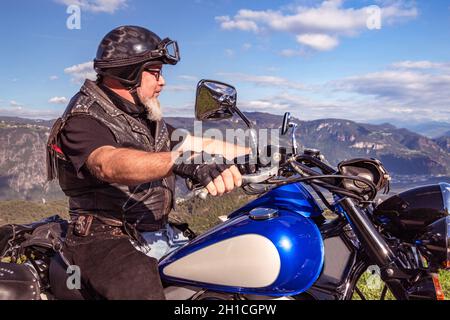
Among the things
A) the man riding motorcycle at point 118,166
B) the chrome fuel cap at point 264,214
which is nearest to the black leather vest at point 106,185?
the man riding motorcycle at point 118,166

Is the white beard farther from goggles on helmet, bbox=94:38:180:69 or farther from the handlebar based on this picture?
the handlebar

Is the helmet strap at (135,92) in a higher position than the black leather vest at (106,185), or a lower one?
higher

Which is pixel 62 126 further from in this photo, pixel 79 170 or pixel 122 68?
pixel 122 68

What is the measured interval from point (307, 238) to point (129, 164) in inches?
52.0

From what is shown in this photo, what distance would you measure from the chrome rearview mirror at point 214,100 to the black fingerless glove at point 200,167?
0.68m

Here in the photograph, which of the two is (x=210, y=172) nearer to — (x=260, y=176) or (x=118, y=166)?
(x=260, y=176)

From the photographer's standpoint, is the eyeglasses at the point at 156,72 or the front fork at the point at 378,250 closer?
the front fork at the point at 378,250

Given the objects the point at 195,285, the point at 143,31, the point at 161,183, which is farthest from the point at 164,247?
the point at 143,31

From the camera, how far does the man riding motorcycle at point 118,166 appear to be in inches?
115

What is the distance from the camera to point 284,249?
2512 millimetres

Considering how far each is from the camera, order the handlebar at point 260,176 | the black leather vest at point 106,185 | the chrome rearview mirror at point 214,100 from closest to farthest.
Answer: the handlebar at point 260,176
the chrome rearview mirror at point 214,100
the black leather vest at point 106,185

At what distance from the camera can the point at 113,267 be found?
3.03m

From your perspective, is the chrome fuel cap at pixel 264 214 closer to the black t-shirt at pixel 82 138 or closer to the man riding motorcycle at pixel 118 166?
the man riding motorcycle at pixel 118 166

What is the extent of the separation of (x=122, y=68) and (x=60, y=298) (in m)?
2.06
